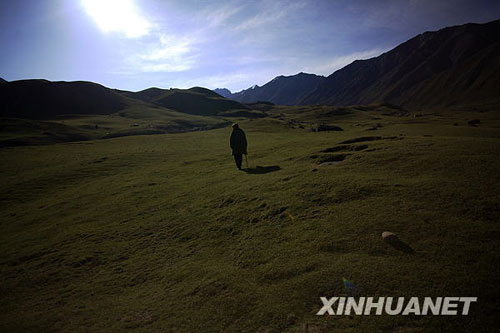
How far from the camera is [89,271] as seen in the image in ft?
30.4

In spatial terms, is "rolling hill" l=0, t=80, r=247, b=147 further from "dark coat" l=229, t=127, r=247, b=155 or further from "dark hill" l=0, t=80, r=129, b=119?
"dark coat" l=229, t=127, r=247, b=155

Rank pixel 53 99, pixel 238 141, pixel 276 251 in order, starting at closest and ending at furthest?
1. pixel 276 251
2. pixel 238 141
3. pixel 53 99

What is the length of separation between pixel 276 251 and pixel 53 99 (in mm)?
190715

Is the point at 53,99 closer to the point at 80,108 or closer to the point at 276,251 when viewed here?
the point at 80,108

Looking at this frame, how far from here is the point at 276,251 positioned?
7.61 m

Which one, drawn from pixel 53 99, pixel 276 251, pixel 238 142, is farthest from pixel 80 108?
pixel 276 251

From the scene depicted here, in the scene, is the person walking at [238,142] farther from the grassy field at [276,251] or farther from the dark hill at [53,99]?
the dark hill at [53,99]

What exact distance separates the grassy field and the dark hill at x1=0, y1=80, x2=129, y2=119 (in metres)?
160

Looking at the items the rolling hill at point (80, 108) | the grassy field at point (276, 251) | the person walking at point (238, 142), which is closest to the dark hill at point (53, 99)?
the rolling hill at point (80, 108)

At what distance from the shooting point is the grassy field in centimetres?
536

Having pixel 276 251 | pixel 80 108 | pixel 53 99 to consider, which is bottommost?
pixel 276 251

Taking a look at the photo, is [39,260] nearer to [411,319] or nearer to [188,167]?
[411,319]

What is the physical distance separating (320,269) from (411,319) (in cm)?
204

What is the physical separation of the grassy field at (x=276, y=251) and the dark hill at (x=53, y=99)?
15959 centimetres
